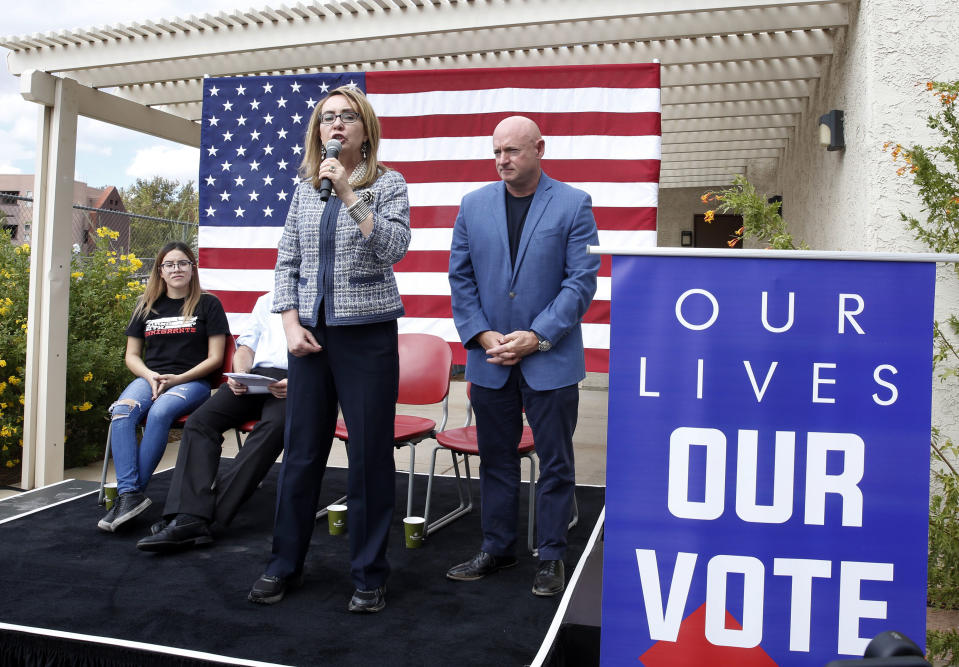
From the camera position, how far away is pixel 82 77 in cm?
514

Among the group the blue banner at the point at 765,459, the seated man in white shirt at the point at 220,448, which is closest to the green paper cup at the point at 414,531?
the seated man in white shirt at the point at 220,448

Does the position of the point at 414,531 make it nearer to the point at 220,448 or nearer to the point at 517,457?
the point at 517,457

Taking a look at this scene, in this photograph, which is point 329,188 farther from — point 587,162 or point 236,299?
point 236,299

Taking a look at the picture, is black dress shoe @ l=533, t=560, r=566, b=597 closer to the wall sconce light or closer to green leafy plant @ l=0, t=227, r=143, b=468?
the wall sconce light

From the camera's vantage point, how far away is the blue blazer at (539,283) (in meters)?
2.99

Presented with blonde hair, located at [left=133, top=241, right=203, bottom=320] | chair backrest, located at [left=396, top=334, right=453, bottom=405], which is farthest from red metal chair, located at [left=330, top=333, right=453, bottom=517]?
blonde hair, located at [left=133, top=241, right=203, bottom=320]

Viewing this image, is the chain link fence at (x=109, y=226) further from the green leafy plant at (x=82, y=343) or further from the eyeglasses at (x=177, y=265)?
the eyeglasses at (x=177, y=265)

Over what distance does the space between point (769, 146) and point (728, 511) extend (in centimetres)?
680

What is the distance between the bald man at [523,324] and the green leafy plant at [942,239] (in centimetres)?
149

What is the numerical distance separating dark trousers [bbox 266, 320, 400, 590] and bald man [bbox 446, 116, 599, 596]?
46 cm

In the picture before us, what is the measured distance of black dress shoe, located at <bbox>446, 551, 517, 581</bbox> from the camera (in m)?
3.15

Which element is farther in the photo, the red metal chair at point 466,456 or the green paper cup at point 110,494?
the green paper cup at point 110,494

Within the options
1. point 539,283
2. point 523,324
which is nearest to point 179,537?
point 523,324

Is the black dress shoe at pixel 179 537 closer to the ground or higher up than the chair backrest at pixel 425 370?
closer to the ground
